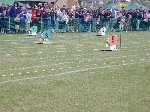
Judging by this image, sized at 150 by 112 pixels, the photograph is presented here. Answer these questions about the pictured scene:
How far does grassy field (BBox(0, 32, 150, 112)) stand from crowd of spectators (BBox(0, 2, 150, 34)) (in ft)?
43.5

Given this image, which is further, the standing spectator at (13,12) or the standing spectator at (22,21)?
the standing spectator at (22,21)

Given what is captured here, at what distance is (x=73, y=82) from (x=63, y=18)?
77.4 feet

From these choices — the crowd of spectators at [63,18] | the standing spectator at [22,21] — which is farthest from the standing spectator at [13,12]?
the standing spectator at [22,21]

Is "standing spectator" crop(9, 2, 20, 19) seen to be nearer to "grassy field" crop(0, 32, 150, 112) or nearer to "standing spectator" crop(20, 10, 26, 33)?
"standing spectator" crop(20, 10, 26, 33)

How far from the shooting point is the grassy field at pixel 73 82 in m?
9.40

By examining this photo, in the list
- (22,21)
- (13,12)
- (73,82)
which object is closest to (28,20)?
(22,21)

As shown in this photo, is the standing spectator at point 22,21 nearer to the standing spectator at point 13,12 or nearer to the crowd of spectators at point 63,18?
the crowd of spectators at point 63,18

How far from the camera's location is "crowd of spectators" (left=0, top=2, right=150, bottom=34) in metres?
32.3

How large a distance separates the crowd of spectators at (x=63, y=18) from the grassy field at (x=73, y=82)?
13267mm

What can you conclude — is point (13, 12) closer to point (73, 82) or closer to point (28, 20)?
point (28, 20)

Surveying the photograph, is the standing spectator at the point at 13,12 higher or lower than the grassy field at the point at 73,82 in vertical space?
higher

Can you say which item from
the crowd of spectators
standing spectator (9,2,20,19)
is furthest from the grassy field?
the crowd of spectators

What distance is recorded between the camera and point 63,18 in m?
35.4

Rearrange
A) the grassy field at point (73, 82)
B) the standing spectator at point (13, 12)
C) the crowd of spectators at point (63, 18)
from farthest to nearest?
the crowd of spectators at point (63, 18), the standing spectator at point (13, 12), the grassy field at point (73, 82)
